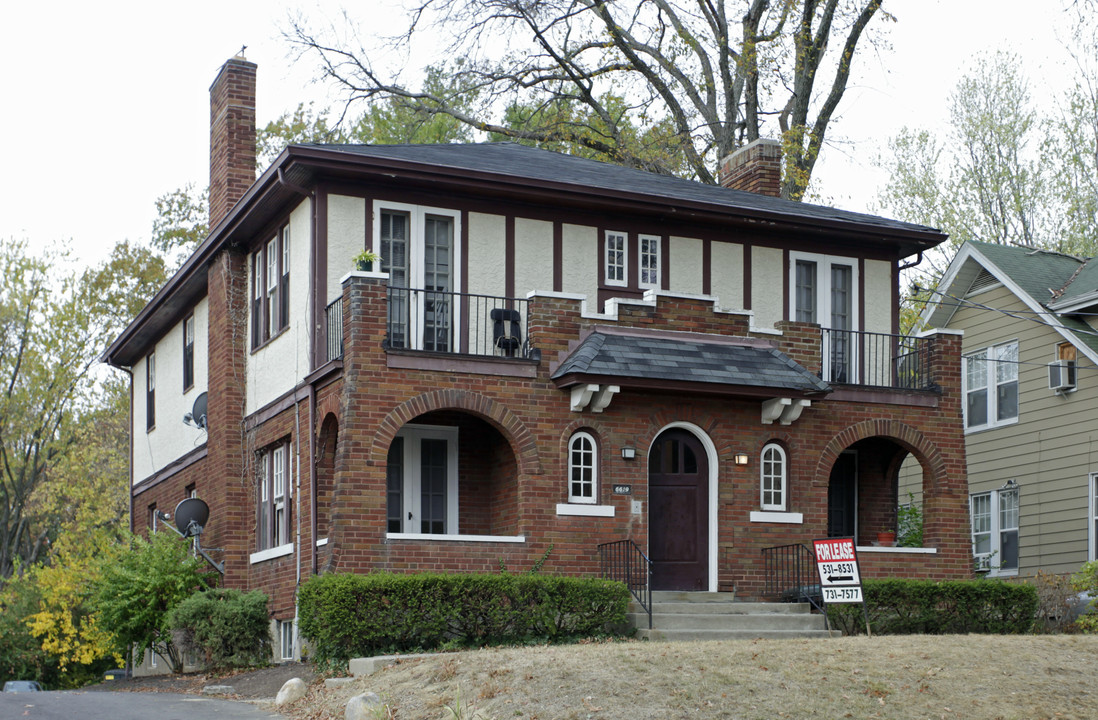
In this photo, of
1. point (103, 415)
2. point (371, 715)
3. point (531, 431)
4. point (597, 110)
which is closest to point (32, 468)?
point (103, 415)

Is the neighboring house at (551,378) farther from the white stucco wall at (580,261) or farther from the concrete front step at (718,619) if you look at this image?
the concrete front step at (718,619)

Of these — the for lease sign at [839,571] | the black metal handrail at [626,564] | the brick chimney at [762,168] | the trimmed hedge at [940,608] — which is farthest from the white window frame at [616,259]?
the for lease sign at [839,571]

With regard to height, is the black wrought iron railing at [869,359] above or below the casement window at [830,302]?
below

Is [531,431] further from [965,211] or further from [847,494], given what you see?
[965,211]

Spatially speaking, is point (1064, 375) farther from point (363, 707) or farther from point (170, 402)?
point (170, 402)

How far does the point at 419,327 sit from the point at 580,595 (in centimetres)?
472

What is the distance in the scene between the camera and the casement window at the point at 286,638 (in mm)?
19391

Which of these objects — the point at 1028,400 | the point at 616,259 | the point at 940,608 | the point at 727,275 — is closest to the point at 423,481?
the point at 616,259

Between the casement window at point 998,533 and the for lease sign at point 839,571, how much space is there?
9.96m

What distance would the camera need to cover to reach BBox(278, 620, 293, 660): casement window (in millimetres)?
19391

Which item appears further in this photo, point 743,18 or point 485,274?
point 743,18

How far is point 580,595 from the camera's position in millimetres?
16641

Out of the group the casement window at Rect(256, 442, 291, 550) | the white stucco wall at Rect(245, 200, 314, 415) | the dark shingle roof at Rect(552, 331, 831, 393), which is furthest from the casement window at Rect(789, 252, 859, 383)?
the casement window at Rect(256, 442, 291, 550)

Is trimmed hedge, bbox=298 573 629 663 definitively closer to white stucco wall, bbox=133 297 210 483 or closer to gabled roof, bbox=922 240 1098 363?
white stucco wall, bbox=133 297 210 483
